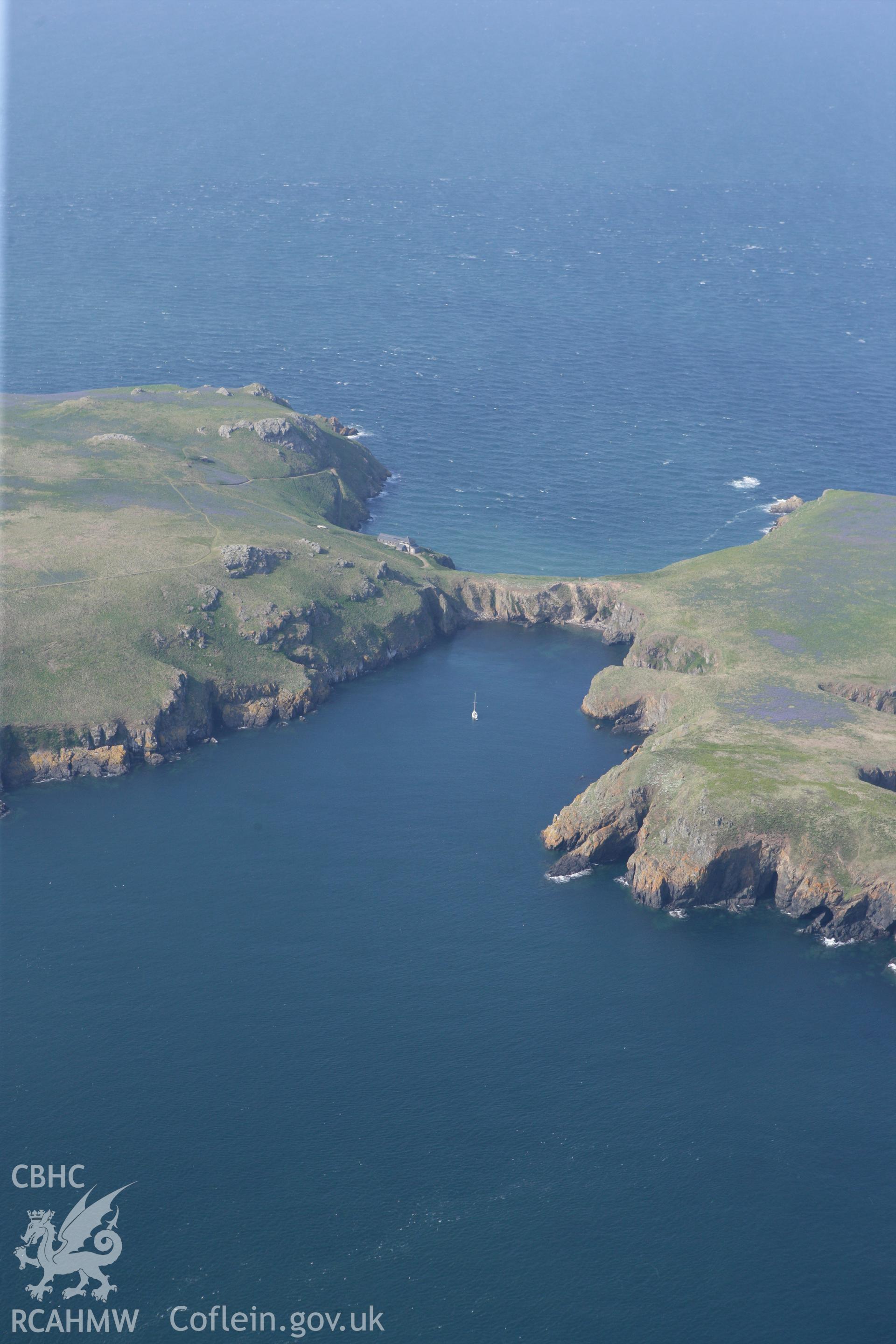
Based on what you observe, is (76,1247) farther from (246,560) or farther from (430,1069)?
(246,560)

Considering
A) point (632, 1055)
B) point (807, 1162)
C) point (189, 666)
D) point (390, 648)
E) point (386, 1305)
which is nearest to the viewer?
point (386, 1305)

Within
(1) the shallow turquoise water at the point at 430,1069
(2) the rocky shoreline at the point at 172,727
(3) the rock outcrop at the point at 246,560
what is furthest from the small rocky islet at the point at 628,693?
(1) the shallow turquoise water at the point at 430,1069

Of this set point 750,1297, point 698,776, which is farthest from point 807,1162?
point 698,776

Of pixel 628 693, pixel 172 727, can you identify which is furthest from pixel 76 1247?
pixel 628 693

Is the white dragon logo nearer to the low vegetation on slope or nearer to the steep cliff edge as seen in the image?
the steep cliff edge

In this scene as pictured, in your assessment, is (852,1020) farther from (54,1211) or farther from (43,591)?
(43,591)

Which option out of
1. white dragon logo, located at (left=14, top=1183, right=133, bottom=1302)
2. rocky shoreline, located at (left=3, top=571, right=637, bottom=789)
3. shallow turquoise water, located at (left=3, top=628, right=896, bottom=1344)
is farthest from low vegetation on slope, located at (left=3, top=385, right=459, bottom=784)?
white dragon logo, located at (left=14, top=1183, right=133, bottom=1302)

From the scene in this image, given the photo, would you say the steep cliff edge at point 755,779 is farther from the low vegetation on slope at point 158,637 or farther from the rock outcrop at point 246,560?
the rock outcrop at point 246,560

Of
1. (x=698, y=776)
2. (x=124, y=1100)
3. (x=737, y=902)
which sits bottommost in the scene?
(x=124, y=1100)
